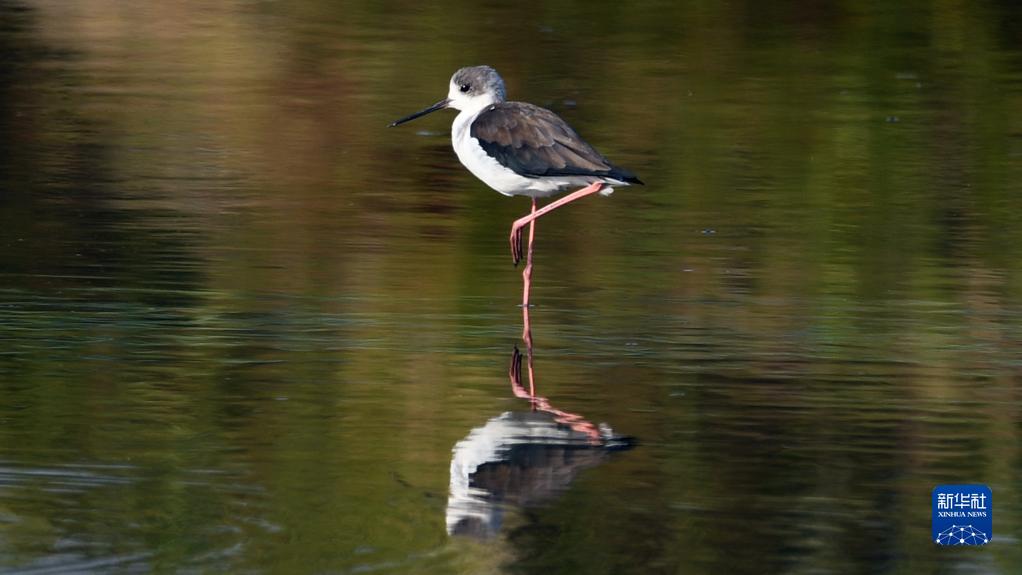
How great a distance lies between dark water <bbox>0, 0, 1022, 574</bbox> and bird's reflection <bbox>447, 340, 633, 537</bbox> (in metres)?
0.03

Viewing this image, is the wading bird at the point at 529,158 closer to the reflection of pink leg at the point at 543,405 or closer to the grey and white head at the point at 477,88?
the grey and white head at the point at 477,88

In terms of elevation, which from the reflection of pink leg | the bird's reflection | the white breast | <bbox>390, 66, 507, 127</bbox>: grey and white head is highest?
<bbox>390, 66, 507, 127</bbox>: grey and white head

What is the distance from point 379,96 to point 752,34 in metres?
5.05

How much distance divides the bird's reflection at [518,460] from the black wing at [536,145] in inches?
94.1

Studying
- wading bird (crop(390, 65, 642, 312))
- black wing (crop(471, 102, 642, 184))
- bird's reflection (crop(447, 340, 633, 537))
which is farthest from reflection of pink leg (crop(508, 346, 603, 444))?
black wing (crop(471, 102, 642, 184))

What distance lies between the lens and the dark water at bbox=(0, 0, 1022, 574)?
614cm

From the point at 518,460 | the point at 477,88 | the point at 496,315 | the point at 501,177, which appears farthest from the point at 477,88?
the point at 518,460

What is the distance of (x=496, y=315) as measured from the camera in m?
9.48

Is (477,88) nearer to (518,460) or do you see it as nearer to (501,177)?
(501,177)

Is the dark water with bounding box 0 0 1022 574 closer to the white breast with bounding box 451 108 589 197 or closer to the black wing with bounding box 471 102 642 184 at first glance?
the white breast with bounding box 451 108 589 197

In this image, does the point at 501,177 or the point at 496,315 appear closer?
the point at 496,315

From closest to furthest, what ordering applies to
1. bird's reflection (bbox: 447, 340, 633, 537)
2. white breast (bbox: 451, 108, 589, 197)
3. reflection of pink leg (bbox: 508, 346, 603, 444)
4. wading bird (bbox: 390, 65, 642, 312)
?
bird's reflection (bbox: 447, 340, 633, 537) < reflection of pink leg (bbox: 508, 346, 603, 444) < wading bird (bbox: 390, 65, 642, 312) < white breast (bbox: 451, 108, 589, 197)

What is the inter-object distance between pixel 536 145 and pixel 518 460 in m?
3.65

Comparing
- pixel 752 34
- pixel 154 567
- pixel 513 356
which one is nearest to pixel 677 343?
pixel 513 356
